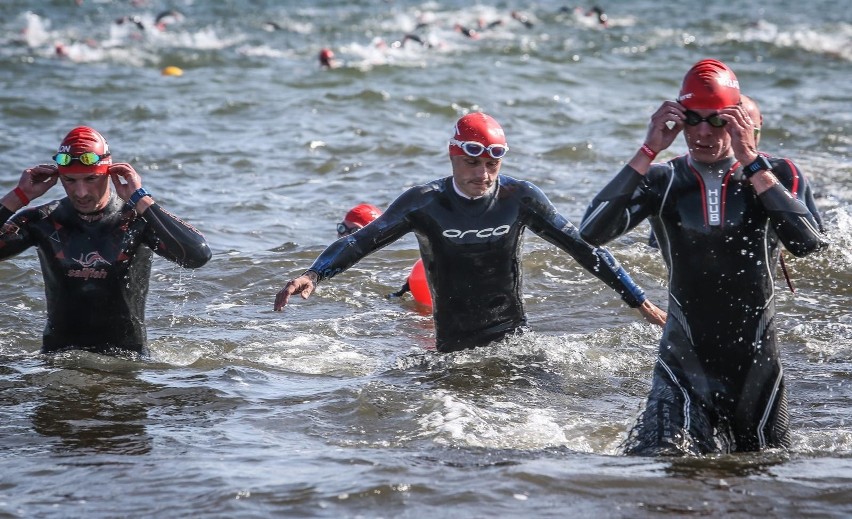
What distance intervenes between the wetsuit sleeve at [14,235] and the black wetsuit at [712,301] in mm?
3478

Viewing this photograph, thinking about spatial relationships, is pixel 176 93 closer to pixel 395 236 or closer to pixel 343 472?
pixel 395 236

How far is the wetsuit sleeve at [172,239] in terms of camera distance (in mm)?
7223

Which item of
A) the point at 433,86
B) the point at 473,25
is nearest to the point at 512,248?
the point at 433,86

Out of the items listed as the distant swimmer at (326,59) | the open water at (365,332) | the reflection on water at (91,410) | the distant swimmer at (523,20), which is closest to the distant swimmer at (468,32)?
the distant swimmer at (523,20)

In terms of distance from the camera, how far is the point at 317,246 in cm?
1194

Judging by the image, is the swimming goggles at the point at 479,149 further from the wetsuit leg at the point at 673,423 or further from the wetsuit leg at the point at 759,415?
the wetsuit leg at the point at 759,415

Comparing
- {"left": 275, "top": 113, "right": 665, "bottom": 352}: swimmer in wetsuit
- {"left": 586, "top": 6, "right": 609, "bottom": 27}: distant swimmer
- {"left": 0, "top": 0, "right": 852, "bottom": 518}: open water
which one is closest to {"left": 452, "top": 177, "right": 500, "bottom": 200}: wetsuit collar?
{"left": 275, "top": 113, "right": 665, "bottom": 352}: swimmer in wetsuit

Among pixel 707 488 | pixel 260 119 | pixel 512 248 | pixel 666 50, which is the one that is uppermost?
pixel 666 50

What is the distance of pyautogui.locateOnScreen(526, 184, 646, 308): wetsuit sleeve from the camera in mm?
6898

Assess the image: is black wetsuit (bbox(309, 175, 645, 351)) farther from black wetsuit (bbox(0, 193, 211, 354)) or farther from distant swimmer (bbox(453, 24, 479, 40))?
distant swimmer (bbox(453, 24, 479, 40))

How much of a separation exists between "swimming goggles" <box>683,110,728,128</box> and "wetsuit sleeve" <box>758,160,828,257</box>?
36 centimetres

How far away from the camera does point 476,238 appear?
23.3 ft

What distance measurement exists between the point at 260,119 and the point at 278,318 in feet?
31.8

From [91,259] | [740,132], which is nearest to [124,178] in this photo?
[91,259]
